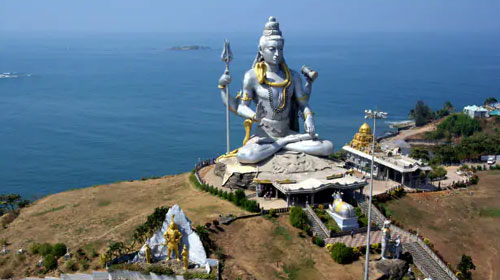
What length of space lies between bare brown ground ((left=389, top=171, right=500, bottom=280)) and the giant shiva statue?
22.6 ft

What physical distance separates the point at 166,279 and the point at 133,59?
16504 centimetres

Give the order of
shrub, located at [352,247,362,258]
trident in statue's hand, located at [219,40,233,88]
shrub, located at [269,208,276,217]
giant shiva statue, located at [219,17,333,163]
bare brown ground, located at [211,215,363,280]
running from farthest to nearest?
trident in statue's hand, located at [219,40,233,88] → giant shiva statue, located at [219,17,333,163] → shrub, located at [269,208,276,217] → shrub, located at [352,247,362,258] → bare brown ground, located at [211,215,363,280]

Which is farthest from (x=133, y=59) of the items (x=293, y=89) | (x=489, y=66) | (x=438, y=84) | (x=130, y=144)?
(x=293, y=89)

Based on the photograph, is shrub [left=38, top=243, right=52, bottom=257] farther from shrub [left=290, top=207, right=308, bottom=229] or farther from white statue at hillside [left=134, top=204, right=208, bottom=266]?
shrub [left=290, top=207, right=308, bottom=229]

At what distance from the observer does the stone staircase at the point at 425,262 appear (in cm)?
2339

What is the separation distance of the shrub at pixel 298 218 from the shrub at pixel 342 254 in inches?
117

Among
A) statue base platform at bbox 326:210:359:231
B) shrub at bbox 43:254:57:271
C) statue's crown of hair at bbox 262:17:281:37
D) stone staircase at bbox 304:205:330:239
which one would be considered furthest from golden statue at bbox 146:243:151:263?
statue's crown of hair at bbox 262:17:281:37

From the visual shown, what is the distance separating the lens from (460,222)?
97.5ft

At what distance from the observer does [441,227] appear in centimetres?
2884

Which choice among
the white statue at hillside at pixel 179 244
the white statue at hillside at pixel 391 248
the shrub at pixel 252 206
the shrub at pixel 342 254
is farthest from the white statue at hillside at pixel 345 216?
the white statue at hillside at pixel 179 244

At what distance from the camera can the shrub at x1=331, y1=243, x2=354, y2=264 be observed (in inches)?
914

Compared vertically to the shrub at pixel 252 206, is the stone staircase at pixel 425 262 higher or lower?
lower

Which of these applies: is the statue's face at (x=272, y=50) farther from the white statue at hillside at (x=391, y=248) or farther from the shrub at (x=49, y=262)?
the shrub at (x=49, y=262)

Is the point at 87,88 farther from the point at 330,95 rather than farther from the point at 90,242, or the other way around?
the point at 90,242
